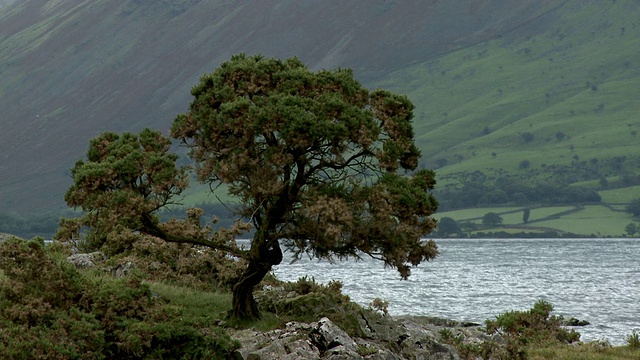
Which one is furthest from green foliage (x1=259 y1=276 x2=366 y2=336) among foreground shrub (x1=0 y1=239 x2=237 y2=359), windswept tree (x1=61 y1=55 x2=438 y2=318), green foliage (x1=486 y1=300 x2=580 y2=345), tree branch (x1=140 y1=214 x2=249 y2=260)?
green foliage (x1=486 y1=300 x2=580 y2=345)

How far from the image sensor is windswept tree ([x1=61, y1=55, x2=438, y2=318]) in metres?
30.7

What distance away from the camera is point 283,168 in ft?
105

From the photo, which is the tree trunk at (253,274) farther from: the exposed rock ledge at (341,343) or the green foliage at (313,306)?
the green foliage at (313,306)

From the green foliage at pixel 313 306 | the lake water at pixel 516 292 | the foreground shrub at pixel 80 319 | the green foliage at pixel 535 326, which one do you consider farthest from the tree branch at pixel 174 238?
the lake water at pixel 516 292

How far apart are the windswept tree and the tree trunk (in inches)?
1.9

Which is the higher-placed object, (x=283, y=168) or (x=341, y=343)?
(x=283, y=168)

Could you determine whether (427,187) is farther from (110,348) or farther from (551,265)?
(551,265)

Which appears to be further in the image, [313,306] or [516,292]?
[516,292]

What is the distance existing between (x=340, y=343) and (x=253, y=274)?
4.42m

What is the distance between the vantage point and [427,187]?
32.8 metres

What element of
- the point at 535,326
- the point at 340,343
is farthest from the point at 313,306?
the point at 535,326

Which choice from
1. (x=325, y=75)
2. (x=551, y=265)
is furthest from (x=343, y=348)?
(x=551, y=265)

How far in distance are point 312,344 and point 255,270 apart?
3.95 meters

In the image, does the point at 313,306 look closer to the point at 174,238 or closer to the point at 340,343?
the point at 340,343
